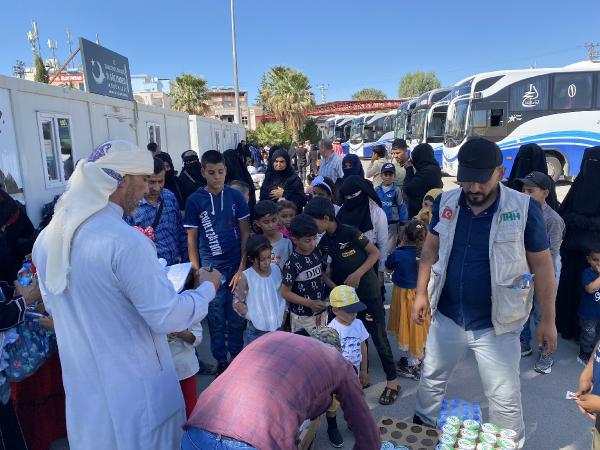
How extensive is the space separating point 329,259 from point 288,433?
2013 mm

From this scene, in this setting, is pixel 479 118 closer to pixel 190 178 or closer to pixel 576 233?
pixel 576 233

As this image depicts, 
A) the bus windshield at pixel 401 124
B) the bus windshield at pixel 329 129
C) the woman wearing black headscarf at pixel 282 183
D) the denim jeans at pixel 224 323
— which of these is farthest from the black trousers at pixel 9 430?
the bus windshield at pixel 329 129

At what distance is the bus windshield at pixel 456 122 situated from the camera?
1391 cm

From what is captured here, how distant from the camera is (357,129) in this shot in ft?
98.8

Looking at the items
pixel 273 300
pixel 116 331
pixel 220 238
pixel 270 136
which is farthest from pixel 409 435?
pixel 270 136

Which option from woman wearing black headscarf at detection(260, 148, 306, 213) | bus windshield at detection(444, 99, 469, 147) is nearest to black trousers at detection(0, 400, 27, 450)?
woman wearing black headscarf at detection(260, 148, 306, 213)

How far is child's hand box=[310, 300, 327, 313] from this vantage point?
10.4 ft

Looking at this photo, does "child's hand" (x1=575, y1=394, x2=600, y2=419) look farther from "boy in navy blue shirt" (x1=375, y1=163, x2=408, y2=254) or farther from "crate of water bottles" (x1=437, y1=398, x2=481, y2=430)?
"boy in navy blue shirt" (x1=375, y1=163, x2=408, y2=254)

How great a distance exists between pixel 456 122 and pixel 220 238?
41.8 feet

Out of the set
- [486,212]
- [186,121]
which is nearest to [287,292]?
[486,212]

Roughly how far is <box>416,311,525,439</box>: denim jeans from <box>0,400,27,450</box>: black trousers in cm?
242

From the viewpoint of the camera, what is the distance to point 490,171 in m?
2.24

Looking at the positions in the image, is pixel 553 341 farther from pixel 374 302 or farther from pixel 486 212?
pixel 374 302

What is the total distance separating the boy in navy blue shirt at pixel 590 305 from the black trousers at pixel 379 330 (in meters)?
1.76
